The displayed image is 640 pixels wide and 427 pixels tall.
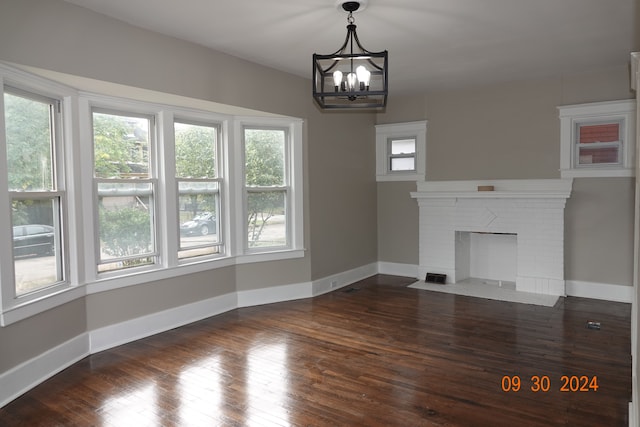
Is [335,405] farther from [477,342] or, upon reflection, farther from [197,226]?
[197,226]

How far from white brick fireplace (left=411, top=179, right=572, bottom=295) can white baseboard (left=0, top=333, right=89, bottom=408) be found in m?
4.75

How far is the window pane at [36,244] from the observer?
327 cm

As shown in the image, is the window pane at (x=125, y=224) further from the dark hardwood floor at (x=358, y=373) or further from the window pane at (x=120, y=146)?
the dark hardwood floor at (x=358, y=373)

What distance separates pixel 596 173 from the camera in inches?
218

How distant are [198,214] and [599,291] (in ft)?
16.7

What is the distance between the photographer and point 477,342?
13.6 feet

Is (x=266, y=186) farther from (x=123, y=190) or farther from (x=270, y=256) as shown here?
(x=123, y=190)

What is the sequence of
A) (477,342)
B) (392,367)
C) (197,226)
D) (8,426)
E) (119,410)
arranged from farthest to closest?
(197,226), (477,342), (392,367), (119,410), (8,426)

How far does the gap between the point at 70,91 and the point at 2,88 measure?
0.75m

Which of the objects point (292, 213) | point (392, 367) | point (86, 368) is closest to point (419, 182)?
point (292, 213)

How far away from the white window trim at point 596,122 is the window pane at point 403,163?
2103 mm

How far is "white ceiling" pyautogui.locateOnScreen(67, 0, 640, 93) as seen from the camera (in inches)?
137

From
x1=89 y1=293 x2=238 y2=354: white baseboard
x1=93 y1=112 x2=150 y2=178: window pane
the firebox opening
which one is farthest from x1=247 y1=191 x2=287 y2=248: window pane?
the firebox opening

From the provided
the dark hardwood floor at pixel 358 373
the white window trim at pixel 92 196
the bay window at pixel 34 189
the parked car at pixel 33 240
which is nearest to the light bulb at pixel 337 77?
the white window trim at pixel 92 196
